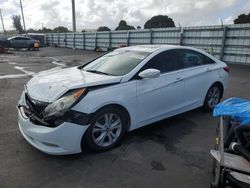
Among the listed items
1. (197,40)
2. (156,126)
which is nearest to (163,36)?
(197,40)

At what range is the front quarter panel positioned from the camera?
320cm

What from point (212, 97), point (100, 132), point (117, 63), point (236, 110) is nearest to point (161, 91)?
point (117, 63)

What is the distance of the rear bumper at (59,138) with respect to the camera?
3.06 m

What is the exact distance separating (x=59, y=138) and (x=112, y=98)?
887 mm

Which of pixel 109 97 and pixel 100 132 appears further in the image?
pixel 100 132

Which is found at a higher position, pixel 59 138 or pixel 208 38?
pixel 208 38

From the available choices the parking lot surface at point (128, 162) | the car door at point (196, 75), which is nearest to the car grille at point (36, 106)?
the parking lot surface at point (128, 162)

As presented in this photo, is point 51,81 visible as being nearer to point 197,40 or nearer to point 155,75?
point 155,75

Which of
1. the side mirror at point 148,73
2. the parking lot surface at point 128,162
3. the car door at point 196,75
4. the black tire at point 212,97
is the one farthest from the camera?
the black tire at point 212,97

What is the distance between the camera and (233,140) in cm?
241

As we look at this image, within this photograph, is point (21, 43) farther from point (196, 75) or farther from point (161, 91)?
point (161, 91)

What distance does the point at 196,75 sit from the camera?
4.75 m

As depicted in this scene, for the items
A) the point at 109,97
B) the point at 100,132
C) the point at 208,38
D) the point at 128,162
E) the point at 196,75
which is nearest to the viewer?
the point at 128,162

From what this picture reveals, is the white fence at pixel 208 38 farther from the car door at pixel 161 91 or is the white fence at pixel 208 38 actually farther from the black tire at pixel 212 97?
the car door at pixel 161 91
